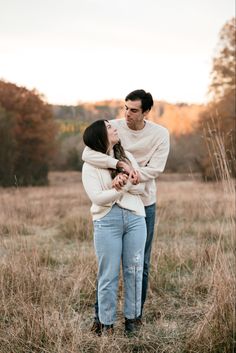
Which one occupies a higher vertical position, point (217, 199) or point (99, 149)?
point (99, 149)

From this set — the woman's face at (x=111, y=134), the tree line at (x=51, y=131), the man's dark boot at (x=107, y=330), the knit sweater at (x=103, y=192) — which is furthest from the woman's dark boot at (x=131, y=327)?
the tree line at (x=51, y=131)

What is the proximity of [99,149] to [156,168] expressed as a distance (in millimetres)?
467

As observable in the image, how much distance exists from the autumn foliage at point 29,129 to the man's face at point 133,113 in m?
20.8

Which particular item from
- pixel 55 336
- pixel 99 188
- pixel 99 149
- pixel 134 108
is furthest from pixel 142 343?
pixel 134 108

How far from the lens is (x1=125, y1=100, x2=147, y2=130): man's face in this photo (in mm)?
3318

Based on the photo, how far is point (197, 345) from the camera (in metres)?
2.89

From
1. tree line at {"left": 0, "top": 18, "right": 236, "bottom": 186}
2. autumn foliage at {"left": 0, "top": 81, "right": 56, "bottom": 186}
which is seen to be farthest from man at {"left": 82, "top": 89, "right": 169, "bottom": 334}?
autumn foliage at {"left": 0, "top": 81, "right": 56, "bottom": 186}

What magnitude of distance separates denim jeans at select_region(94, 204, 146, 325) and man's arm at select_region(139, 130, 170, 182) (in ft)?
1.09

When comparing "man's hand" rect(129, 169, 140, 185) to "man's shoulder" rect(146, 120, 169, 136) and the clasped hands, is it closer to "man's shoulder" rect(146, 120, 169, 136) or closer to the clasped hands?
the clasped hands

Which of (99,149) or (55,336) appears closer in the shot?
(55,336)

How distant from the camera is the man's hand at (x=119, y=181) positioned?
9.86ft

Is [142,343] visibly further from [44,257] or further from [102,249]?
[44,257]

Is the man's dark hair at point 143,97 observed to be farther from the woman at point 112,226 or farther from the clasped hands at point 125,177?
the clasped hands at point 125,177

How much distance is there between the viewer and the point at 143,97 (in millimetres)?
3326
